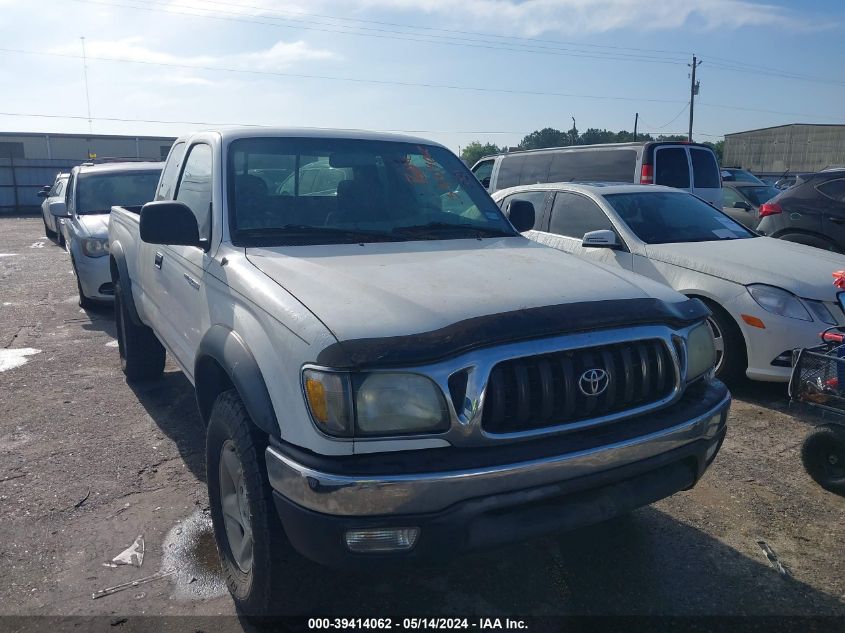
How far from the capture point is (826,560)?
10.7ft

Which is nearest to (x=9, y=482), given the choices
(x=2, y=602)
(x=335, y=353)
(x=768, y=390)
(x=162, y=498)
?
(x=162, y=498)

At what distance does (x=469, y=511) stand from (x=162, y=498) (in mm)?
2314

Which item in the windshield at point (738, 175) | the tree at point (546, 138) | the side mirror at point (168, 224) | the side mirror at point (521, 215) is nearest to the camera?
the side mirror at point (168, 224)

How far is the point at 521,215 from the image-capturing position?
4.31 m

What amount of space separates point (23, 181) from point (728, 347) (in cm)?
3093

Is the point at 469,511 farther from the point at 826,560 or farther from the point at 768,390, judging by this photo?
the point at 768,390

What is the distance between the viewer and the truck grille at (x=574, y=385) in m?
2.38

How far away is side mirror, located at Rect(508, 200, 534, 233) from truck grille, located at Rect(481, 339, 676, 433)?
1735 millimetres

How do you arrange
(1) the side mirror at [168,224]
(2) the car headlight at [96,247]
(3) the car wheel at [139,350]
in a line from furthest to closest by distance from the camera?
(2) the car headlight at [96,247] < (3) the car wheel at [139,350] < (1) the side mirror at [168,224]

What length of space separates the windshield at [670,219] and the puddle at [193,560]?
4523 millimetres

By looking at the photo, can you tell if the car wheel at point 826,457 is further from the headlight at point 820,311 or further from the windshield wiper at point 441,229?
the windshield wiper at point 441,229

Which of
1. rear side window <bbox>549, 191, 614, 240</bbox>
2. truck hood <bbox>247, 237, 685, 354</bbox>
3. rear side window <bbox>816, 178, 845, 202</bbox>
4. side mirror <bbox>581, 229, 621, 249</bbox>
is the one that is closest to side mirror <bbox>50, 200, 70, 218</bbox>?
rear side window <bbox>549, 191, 614, 240</bbox>

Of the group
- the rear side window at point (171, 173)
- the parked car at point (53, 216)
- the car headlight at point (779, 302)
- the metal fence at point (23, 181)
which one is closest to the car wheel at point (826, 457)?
the car headlight at point (779, 302)

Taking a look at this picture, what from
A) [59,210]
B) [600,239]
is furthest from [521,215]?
[59,210]
